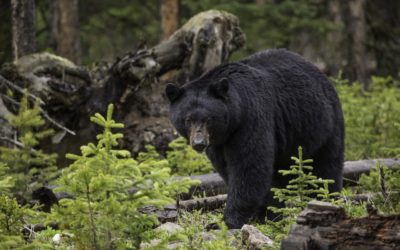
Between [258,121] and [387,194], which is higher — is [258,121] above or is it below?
above

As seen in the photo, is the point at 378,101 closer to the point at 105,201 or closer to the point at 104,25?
the point at 105,201

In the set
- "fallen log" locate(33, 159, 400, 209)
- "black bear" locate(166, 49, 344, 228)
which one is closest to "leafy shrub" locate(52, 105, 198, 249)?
"black bear" locate(166, 49, 344, 228)

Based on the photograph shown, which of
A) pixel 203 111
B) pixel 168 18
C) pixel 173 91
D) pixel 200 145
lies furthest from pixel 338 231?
pixel 168 18

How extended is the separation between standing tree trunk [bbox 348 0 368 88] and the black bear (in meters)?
10.2

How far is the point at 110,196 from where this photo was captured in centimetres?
445

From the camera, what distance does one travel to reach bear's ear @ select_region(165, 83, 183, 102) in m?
6.75

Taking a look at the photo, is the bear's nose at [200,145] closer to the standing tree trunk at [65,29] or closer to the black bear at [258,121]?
the black bear at [258,121]

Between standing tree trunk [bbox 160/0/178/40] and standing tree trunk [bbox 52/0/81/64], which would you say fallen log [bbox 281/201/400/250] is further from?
standing tree trunk [bbox 160/0/178/40]

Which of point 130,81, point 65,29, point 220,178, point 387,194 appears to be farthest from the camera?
point 65,29

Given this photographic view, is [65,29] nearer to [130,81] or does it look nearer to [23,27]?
[23,27]

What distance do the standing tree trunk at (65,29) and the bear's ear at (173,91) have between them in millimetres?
7371

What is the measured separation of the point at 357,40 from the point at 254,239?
13524 mm

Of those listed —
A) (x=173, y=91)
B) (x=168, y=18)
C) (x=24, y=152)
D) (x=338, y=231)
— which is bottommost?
(x=338, y=231)

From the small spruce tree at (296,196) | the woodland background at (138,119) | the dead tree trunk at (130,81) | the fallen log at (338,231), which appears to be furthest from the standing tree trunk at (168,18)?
the fallen log at (338,231)
